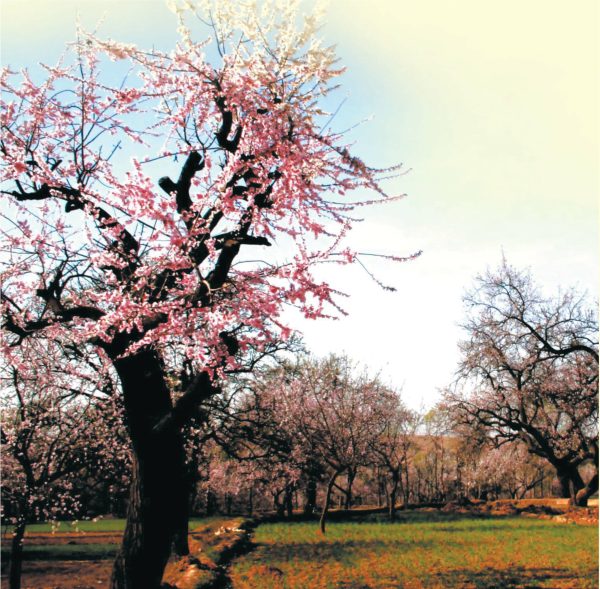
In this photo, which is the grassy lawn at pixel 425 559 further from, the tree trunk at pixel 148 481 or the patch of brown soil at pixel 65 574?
the tree trunk at pixel 148 481

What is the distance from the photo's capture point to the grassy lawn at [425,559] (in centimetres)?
974

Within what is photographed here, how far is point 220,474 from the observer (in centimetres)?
2908

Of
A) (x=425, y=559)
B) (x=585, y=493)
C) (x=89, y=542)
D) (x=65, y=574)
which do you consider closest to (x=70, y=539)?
(x=89, y=542)

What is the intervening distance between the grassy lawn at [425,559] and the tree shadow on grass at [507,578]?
Result: 0.02 meters

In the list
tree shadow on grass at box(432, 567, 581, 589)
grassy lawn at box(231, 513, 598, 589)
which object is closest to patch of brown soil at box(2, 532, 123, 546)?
grassy lawn at box(231, 513, 598, 589)

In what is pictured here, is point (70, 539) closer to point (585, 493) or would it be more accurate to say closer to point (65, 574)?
point (65, 574)

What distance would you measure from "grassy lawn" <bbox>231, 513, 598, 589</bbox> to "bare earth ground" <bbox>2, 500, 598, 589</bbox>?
3.58m

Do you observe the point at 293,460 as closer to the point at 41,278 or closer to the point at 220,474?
the point at 220,474

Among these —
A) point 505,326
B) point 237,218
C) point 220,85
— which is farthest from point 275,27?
point 505,326

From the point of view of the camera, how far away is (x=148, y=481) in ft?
18.5

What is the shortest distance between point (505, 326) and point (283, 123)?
20.5m

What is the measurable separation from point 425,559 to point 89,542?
1731cm

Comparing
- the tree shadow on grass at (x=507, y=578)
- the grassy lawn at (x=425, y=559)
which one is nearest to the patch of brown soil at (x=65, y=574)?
the grassy lawn at (x=425, y=559)

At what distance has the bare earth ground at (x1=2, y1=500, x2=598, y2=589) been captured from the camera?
498 inches
